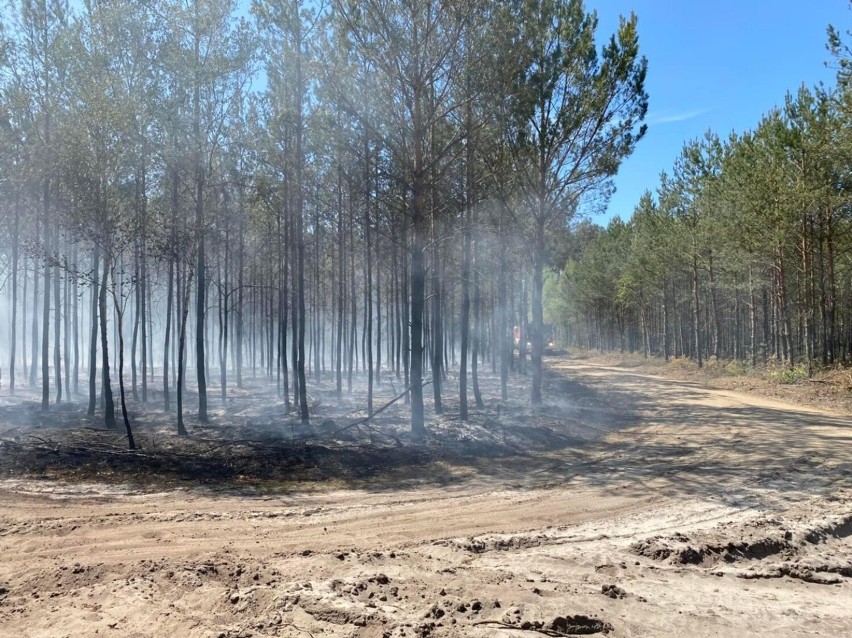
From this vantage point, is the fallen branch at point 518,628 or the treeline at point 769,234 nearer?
the fallen branch at point 518,628

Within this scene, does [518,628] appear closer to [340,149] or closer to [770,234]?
[340,149]

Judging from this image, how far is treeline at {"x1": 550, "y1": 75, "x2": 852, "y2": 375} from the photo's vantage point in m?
18.5

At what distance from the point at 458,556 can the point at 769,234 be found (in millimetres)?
20703

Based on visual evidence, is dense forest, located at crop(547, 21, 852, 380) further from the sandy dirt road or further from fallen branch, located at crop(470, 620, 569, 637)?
fallen branch, located at crop(470, 620, 569, 637)

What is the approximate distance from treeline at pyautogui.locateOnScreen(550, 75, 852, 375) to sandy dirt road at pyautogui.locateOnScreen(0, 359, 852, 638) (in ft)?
43.5

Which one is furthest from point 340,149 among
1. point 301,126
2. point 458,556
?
point 458,556

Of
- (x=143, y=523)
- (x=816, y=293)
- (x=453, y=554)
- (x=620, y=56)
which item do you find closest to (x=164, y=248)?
(x=143, y=523)

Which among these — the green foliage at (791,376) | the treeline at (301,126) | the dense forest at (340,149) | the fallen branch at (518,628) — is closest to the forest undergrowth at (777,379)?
the green foliage at (791,376)

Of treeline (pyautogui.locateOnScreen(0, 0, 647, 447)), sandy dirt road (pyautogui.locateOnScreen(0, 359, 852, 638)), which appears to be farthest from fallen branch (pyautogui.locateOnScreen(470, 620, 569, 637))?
treeline (pyautogui.locateOnScreen(0, 0, 647, 447))

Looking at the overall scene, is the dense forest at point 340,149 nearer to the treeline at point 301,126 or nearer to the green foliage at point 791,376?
the treeline at point 301,126

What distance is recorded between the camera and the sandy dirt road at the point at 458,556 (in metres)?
3.70

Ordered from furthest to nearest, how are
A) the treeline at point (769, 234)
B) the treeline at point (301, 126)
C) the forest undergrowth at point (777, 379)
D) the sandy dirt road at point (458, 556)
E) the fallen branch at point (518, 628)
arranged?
the treeline at point (769, 234) < the forest undergrowth at point (777, 379) < the treeline at point (301, 126) < the sandy dirt road at point (458, 556) < the fallen branch at point (518, 628)

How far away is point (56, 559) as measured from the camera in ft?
15.9

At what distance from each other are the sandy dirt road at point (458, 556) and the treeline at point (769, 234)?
43.5ft
